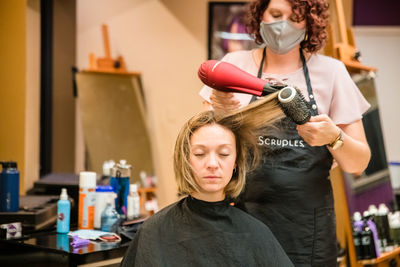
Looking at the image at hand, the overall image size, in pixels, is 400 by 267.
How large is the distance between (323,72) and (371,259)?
179 centimetres

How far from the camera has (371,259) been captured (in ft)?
11.1

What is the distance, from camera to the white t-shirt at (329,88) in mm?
1974

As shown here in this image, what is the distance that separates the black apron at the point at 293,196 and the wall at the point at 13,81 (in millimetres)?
1826

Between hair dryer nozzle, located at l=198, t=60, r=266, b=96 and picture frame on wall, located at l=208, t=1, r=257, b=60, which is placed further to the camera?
picture frame on wall, located at l=208, t=1, r=257, b=60

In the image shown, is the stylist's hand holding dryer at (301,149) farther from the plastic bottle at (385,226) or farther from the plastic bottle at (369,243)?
the plastic bottle at (385,226)

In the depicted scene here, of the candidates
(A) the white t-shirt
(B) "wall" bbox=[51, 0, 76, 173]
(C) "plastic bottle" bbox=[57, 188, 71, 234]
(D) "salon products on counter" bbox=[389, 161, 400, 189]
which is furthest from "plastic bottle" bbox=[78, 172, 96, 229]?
(D) "salon products on counter" bbox=[389, 161, 400, 189]

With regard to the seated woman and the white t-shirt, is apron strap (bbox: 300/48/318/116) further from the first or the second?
the seated woman

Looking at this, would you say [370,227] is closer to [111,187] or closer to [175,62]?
[111,187]

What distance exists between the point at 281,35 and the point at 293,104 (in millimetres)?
410

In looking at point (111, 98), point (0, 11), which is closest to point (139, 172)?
point (111, 98)

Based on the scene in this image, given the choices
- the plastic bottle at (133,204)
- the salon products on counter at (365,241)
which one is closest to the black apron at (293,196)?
the plastic bottle at (133,204)

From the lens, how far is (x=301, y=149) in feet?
6.45

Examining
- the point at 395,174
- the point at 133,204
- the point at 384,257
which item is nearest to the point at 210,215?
the point at 133,204

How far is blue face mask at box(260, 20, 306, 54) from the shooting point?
1.98 meters
